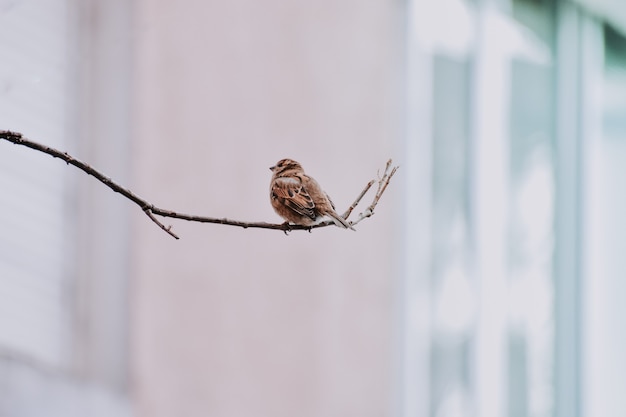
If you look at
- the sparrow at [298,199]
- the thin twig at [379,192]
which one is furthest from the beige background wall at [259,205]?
the thin twig at [379,192]

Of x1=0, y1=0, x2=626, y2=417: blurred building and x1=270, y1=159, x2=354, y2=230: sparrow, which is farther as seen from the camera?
x1=0, y1=0, x2=626, y2=417: blurred building

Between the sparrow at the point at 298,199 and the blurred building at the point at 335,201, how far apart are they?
0.76 metres

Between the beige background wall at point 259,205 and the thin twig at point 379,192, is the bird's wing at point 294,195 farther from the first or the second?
the beige background wall at point 259,205

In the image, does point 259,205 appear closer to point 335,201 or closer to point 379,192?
point 335,201

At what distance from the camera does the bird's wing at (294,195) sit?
132cm

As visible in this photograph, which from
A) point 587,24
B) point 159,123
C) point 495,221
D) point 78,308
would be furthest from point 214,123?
point 587,24

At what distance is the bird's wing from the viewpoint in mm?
1318

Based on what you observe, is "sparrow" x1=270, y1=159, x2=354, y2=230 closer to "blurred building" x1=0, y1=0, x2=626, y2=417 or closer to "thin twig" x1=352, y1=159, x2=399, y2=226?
"thin twig" x1=352, y1=159, x2=399, y2=226

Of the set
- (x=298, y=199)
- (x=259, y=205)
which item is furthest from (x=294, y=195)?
(x=259, y=205)

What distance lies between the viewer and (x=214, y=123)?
2.66m

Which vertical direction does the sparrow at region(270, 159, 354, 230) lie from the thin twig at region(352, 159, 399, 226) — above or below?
above

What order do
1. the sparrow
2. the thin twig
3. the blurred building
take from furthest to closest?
the blurred building, the sparrow, the thin twig

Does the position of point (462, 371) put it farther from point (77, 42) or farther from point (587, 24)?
point (77, 42)

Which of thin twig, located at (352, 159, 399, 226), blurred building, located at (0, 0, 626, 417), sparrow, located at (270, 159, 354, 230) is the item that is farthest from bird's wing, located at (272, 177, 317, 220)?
blurred building, located at (0, 0, 626, 417)
